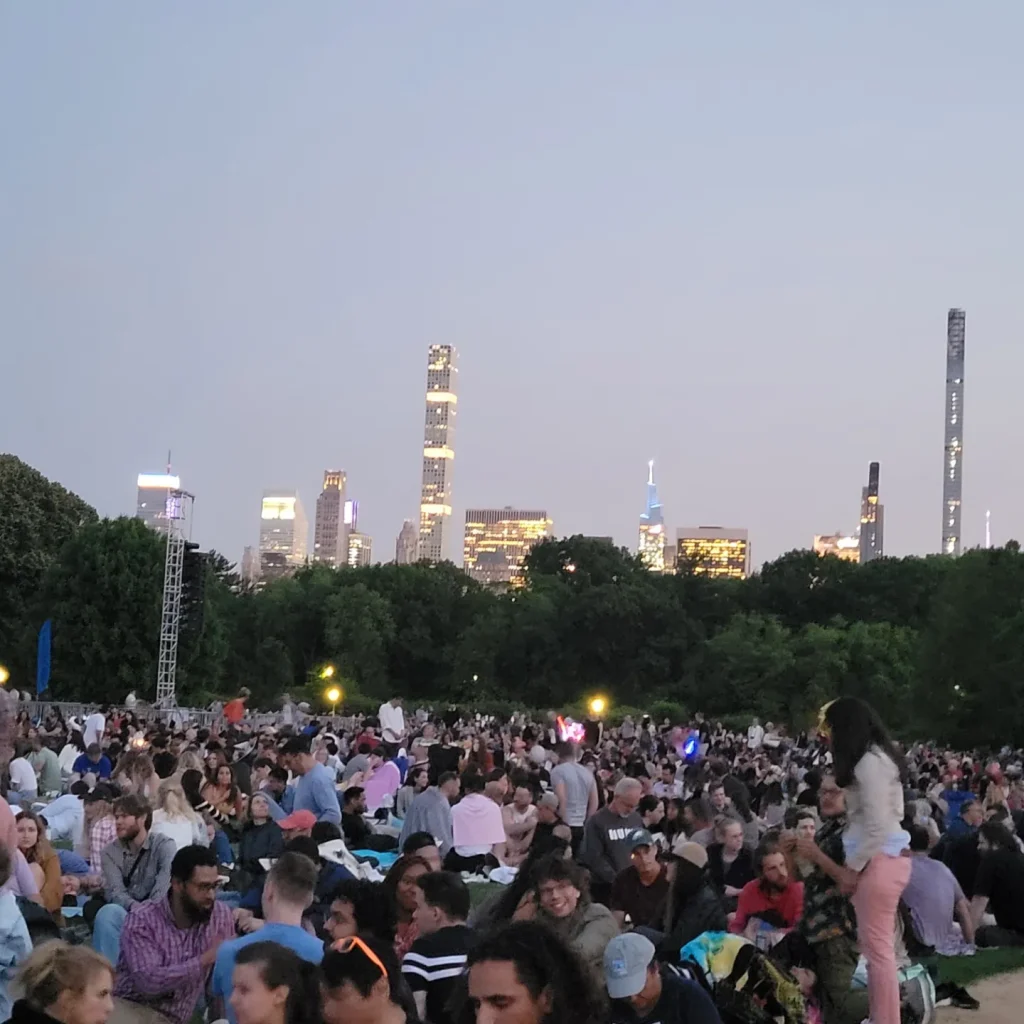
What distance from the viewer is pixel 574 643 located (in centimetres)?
7312

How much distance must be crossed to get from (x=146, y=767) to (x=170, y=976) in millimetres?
7122

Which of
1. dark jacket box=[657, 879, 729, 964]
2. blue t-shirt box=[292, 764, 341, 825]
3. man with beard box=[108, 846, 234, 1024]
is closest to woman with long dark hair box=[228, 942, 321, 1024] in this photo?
man with beard box=[108, 846, 234, 1024]

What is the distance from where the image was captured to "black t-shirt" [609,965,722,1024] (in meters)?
4.99

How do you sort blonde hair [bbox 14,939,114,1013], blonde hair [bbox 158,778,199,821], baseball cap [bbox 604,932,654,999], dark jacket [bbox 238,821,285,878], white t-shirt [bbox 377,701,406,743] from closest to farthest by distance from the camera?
blonde hair [bbox 14,939,114,1013] < baseball cap [bbox 604,932,654,999] < dark jacket [bbox 238,821,285,878] < blonde hair [bbox 158,778,199,821] < white t-shirt [bbox 377,701,406,743]

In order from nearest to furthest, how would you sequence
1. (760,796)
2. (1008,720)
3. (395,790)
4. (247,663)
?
(395,790)
(760,796)
(1008,720)
(247,663)

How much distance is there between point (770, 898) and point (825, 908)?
4.05ft

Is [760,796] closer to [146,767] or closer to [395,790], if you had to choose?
[395,790]

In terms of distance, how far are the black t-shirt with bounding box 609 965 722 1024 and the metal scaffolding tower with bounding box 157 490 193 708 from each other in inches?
1612

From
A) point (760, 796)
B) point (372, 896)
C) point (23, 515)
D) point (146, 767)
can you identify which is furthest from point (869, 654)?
point (372, 896)

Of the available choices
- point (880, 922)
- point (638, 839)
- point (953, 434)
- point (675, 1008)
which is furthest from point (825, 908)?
point (953, 434)

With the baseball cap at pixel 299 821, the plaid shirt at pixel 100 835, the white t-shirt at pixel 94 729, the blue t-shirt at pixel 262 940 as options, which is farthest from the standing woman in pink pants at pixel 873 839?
the white t-shirt at pixel 94 729

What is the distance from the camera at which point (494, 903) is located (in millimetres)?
6875

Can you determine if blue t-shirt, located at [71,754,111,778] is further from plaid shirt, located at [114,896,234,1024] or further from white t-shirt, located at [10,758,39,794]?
plaid shirt, located at [114,896,234,1024]

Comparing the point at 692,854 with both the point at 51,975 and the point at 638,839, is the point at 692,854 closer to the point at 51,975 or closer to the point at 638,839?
the point at 638,839
